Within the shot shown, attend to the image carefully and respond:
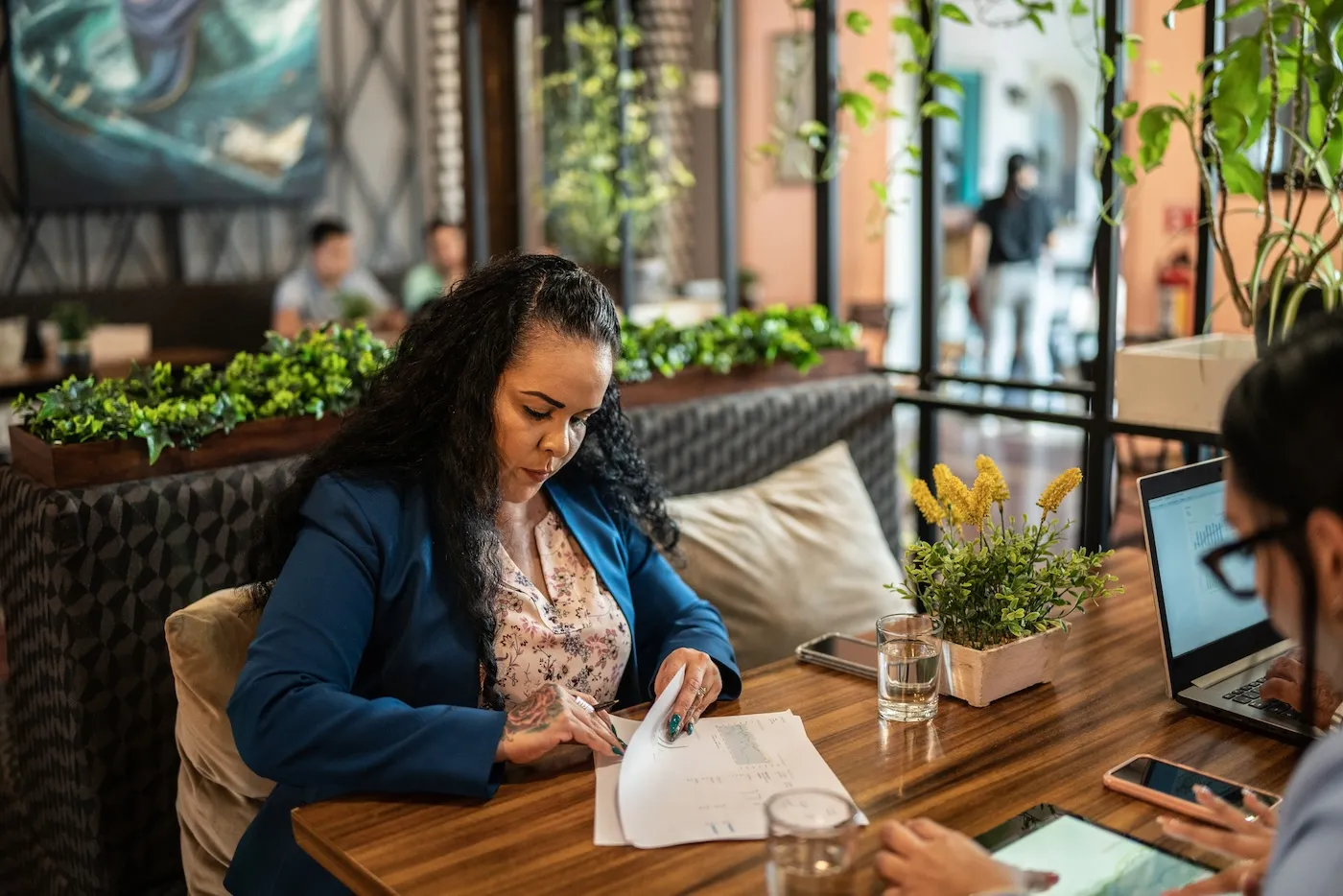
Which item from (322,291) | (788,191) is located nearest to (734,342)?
(322,291)

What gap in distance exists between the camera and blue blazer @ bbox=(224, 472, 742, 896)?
1446mm

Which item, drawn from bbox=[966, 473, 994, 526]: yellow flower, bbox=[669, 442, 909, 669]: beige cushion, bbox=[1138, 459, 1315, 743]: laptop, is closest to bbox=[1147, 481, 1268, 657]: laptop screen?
bbox=[1138, 459, 1315, 743]: laptop

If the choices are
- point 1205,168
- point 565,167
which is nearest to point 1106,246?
point 1205,168

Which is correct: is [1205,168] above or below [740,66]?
below

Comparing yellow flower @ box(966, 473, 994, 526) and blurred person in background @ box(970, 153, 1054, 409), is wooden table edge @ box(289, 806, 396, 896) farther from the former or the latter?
blurred person in background @ box(970, 153, 1054, 409)

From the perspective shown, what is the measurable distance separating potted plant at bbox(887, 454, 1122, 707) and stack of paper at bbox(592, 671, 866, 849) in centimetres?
25

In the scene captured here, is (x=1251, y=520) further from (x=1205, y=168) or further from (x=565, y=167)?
(x=565, y=167)

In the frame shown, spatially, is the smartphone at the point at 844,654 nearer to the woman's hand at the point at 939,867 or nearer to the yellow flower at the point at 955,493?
the yellow flower at the point at 955,493

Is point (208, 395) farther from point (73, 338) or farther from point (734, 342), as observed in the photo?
point (73, 338)

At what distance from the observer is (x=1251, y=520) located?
3.44 feet

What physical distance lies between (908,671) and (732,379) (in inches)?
51.9

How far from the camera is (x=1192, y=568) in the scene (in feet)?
5.70

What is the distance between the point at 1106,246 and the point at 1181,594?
3.57ft

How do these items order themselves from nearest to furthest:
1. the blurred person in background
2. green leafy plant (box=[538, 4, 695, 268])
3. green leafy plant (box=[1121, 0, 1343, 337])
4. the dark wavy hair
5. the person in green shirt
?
the dark wavy hair < green leafy plant (box=[1121, 0, 1343, 337]) < the person in green shirt < green leafy plant (box=[538, 4, 695, 268]) < the blurred person in background
